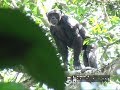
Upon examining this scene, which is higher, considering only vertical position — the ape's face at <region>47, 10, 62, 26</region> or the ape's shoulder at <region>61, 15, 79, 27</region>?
the ape's shoulder at <region>61, 15, 79, 27</region>

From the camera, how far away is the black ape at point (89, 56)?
17.4ft

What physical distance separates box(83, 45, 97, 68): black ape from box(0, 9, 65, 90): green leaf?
5.11 metres

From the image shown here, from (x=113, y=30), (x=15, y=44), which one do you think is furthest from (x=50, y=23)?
(x=15, y=44)

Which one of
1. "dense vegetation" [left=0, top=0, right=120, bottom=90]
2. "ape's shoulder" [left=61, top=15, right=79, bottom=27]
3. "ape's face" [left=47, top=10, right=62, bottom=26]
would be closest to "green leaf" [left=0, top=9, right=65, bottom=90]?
"dense vegetation" [left=0, top=0, right=120, bottom=90]

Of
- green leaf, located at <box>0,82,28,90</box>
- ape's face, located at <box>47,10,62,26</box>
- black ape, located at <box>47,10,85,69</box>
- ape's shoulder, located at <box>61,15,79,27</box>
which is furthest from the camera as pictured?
ape's shoulder, located at <box>61,15,79,27</box>

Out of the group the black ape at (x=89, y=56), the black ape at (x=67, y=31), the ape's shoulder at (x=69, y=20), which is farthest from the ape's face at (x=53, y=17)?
the black ape at (x=89, y=56)

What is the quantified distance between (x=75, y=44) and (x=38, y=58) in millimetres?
5070

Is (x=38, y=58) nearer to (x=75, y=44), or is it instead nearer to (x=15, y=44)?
(x=15, y=44)

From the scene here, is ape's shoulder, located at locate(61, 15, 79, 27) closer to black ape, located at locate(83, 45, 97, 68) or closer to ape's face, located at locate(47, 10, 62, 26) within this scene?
ape's face, located at locate(47, 10, 62, 26)

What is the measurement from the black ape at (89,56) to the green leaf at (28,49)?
5108 millimetres

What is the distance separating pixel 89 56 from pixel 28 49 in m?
5.28

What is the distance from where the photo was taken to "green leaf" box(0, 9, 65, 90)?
0.15 m

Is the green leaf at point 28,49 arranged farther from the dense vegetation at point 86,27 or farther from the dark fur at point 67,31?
the dark fur at point 67,31

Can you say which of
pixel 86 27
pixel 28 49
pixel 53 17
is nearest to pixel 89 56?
pixel 86 27
